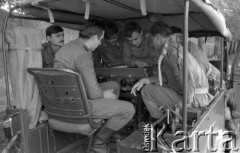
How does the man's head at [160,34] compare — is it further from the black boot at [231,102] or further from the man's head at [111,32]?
the black boot at [231,102]

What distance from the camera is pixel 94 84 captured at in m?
2.48

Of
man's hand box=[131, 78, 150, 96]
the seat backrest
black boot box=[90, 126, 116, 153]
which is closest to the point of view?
the seat backrest

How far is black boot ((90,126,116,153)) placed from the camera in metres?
2.63

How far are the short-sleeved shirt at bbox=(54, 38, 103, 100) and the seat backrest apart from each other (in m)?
0.19

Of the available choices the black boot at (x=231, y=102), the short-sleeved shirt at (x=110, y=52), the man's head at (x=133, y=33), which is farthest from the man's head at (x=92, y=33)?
the black boot at (x=231, y=102)

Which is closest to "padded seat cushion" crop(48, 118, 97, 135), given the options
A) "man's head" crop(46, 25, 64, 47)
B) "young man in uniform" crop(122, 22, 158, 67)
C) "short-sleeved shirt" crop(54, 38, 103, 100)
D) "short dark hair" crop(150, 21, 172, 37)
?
"short-sleeved shirt" crop(54, 38, 103, 100)

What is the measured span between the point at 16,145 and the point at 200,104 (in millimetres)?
2041

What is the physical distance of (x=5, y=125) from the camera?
251 centimetres

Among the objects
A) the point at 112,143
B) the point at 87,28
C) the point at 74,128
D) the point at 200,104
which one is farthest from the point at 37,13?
the point at 200,104

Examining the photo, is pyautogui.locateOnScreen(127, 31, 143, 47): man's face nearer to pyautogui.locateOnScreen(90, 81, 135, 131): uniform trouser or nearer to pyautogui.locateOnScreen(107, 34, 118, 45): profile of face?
pyautogui.locateOnScreen(107, 34, 118, 45): profile of face

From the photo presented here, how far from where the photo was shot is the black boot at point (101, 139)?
8.61 feet

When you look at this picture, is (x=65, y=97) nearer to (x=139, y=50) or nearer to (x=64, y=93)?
(x=64, y=93)

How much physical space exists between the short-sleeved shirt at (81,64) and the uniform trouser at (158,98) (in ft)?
2.04

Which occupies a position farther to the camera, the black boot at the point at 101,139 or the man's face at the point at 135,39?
the man's face at the point at 135,39
